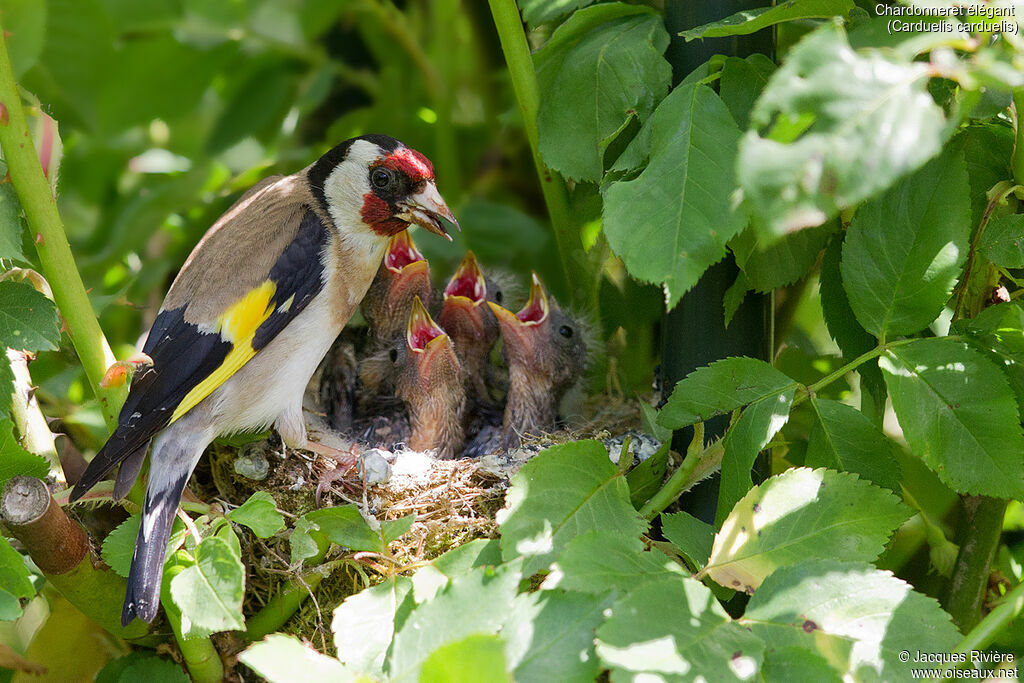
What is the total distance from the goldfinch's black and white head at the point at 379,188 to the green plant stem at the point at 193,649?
3.06 ft

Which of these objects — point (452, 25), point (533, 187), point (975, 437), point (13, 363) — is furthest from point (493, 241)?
point (975, 437)

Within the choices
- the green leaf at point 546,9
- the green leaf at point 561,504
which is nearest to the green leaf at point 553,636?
the green leaf at point 561,504

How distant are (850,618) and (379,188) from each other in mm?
1377

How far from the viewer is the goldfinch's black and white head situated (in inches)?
80.9

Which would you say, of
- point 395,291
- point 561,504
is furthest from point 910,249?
point 395,291

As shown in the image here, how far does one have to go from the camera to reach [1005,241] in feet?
4.18

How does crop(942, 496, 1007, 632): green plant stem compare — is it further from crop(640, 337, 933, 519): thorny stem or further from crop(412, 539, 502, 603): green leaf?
crop(412, 539, 502, 603): green leaf

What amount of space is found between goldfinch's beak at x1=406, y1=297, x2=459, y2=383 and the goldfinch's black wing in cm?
41

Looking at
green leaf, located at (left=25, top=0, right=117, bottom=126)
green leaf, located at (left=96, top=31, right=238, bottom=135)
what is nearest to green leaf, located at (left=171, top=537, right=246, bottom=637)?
green leaf, located at (left=25, top=0, right=117, bottom=126)

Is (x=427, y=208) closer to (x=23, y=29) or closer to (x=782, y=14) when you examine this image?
(x=23, y=29)

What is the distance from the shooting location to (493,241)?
2555mm

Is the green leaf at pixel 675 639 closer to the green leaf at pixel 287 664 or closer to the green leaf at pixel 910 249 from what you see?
the green leaf at pixel 287 664

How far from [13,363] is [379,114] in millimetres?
1483

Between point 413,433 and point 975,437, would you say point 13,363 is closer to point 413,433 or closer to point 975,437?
point 413,433
